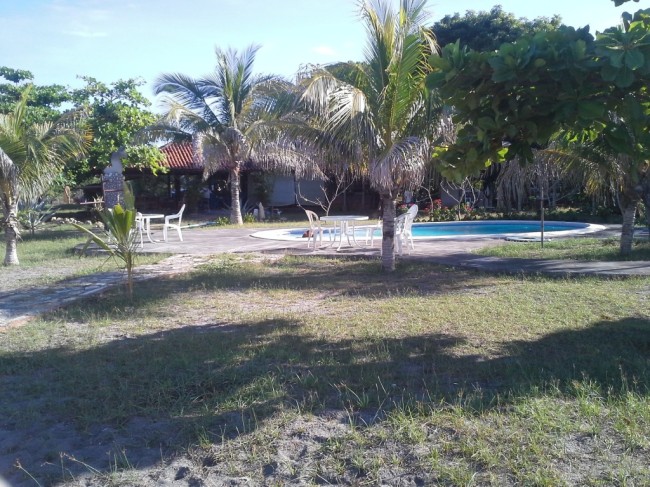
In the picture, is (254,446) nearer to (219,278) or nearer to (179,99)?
(219,278)

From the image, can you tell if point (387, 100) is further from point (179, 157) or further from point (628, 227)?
point (179, 157)

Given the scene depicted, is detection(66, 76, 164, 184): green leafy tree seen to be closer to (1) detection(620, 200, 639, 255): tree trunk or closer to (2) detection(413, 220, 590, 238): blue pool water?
(2) detection(413, 220, 590, 238): blue pool water

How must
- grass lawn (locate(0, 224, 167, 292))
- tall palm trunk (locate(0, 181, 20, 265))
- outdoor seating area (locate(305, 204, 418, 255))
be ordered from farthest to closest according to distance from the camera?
outdoor seating area (locate(305, 204, 418, 255)) < tall palm trunk (locate(0, 181, 20, 265)) < grass lawn (locate(0, 224, 167, 292))

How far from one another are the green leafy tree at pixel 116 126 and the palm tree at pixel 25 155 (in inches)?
372

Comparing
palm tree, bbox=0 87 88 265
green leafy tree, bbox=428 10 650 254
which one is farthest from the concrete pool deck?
green leafy tree, bbox=428 10 650 254

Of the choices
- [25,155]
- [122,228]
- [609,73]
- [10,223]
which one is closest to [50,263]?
[10,223]

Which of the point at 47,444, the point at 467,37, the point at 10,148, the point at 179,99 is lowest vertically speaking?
the point at 47,444

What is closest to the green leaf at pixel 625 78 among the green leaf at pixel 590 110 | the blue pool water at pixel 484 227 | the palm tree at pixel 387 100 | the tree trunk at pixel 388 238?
the green leaf at pixel 590 110

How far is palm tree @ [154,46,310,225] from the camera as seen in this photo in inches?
954

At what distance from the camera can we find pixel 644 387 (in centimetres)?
555

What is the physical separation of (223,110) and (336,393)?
20.6 m

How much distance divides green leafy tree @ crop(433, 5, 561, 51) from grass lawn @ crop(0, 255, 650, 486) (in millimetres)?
23951

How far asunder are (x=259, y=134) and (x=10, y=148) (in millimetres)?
11121

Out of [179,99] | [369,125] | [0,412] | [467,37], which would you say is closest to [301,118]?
[369,125]
